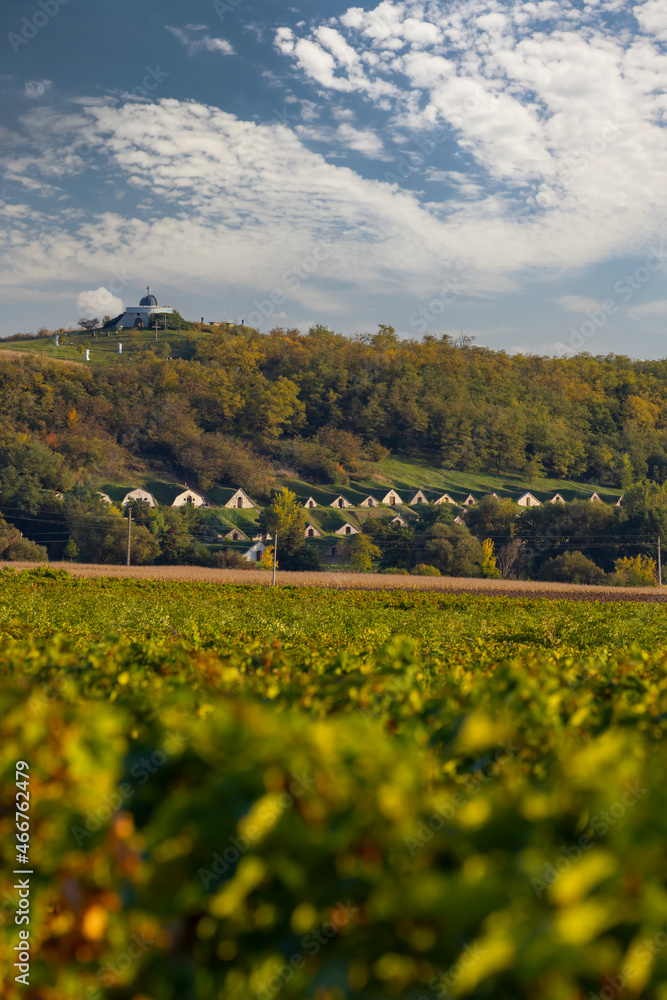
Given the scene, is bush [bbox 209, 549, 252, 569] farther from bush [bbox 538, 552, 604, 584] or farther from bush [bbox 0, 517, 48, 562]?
bush [bbox 538, 552, 604, 584]

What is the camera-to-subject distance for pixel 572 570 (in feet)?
223

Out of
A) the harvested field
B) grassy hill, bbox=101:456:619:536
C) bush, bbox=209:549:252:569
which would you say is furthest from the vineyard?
grassy hill, bbox=101:456:619:536

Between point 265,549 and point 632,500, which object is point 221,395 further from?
point 632,500

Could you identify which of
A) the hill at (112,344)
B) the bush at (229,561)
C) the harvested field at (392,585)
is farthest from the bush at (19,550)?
the hill at (112,344)

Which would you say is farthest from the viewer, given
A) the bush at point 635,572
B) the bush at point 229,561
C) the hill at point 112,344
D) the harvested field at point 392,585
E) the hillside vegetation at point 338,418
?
the hill at point 112,344

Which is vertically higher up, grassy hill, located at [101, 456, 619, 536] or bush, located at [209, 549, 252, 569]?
grassy hill, located at [101, 456, 619, 536]

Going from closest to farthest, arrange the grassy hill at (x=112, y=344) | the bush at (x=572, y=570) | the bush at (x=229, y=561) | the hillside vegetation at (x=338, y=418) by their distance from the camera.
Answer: the bush at (x=572, y=570)
the bush at (x=229, y=561)
the hillside vegetation at (x=338, y=418)
the grassy hill at (x=112, y=344)

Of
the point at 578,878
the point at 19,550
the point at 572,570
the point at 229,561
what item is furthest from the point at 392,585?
the point at 578,878

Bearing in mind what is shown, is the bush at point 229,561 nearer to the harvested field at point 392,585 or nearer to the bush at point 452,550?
the harvested field at point 392,585

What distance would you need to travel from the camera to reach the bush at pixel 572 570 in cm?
6669

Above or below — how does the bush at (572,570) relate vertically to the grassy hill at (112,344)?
below

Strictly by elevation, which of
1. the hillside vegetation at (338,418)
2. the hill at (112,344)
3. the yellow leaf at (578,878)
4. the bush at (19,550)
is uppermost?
the hill at (112,344)

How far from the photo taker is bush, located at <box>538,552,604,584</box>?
6669cm

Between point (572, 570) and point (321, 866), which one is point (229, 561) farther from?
point (321, 866)
